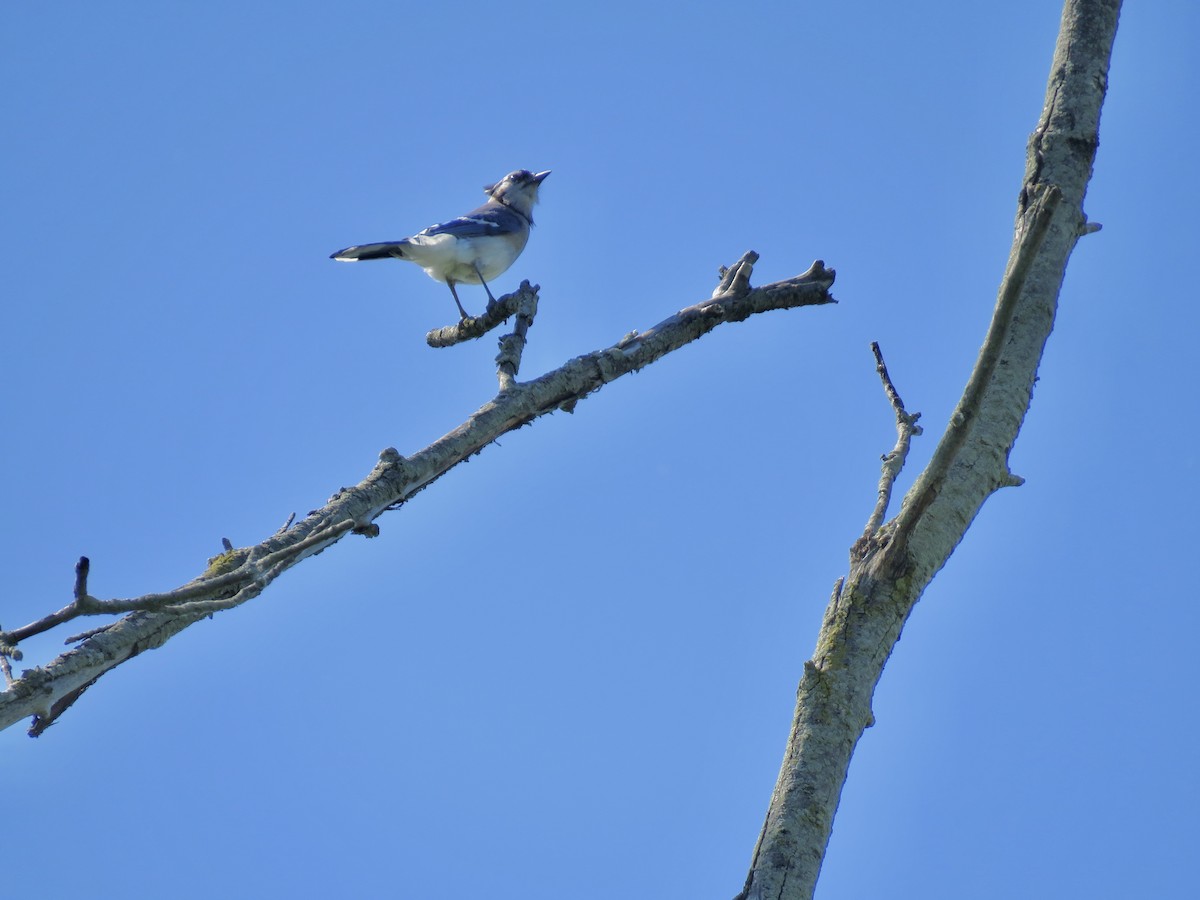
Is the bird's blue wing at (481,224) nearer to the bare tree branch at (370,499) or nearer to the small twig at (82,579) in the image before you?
the bare tree branch at (370,499)

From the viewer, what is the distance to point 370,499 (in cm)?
487

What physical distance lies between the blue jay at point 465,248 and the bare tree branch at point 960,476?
6667 mm

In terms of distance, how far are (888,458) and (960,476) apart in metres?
0.89

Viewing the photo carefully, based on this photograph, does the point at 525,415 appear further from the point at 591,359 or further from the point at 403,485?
the point at 403,485

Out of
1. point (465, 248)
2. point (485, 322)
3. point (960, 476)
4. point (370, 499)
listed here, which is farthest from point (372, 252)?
point (960, 476)

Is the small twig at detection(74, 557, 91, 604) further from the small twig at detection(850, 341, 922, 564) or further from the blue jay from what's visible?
the blue jay

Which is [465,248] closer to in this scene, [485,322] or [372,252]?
[372,252]

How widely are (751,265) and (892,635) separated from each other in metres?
3.10

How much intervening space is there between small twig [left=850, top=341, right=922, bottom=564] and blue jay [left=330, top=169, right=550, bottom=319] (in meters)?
5.62

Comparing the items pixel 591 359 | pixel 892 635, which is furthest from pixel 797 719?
pixel 591 359

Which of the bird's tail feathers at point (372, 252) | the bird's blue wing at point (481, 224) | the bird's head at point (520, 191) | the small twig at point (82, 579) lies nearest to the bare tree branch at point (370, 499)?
the small twig at point (82, 579)

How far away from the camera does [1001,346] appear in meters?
3.83

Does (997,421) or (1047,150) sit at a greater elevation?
(1047,150)

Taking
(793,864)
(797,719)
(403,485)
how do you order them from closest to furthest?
(793,864) → (797,719) → (403,485)
